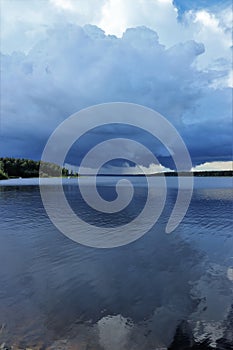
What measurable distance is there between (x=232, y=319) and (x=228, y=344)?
8.35 feet

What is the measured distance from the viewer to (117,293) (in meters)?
18.8

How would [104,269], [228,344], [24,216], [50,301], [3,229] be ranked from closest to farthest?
[228,344]
[50,301]
[104,269]
[3,229]
[24,216]

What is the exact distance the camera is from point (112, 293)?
18812 mm

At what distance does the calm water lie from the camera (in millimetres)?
13797

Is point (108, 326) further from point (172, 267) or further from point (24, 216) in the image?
point (24, 216)

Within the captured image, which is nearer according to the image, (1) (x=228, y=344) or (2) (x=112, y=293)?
(1) (x=228, y=344)

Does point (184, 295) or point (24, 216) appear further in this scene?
point (24, 216)

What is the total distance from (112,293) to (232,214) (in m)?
41.5

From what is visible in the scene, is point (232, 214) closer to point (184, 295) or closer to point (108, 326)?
point (184, 295)

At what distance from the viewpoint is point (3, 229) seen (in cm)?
3947

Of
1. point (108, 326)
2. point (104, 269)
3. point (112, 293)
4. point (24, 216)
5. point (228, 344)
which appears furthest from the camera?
point (24, 216)

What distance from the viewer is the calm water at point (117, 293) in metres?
13.8

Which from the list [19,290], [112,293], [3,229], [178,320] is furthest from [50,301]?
[3,229]


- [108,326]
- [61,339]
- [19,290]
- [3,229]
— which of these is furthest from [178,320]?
[3,229]
